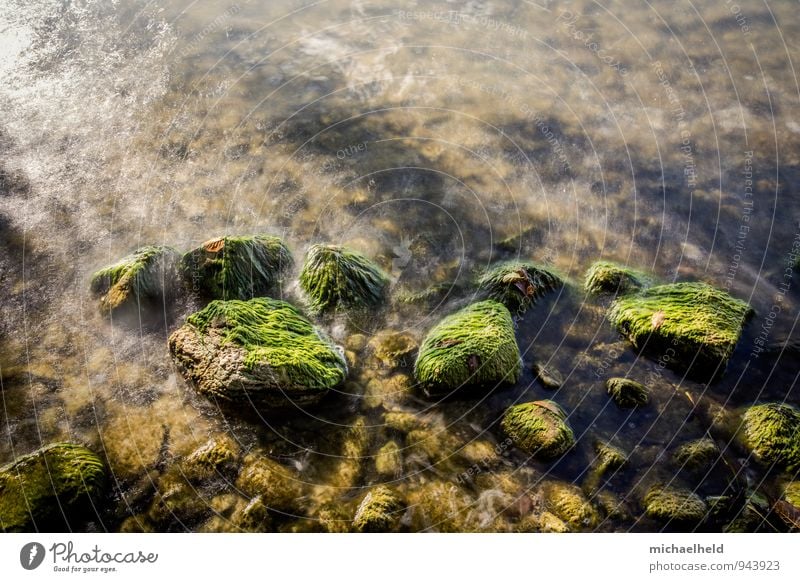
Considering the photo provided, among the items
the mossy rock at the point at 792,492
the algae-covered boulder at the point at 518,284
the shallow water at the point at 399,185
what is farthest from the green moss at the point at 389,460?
the mossy rock at the point at 792,492

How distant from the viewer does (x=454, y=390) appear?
26.6ft

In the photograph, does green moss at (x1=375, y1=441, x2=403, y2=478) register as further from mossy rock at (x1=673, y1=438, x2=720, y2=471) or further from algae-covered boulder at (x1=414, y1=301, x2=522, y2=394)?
mossy rock at (x1=673, y1=438, x2=720, y2=471)

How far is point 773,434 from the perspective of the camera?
7535mm

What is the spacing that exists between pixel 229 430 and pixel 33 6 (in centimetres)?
1321

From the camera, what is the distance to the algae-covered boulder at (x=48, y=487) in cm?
683

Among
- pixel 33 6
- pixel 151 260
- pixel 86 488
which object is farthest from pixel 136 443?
pixel 33 6

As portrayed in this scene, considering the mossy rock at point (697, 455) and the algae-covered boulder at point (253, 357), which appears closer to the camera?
the mossy rock at point (697, 455)

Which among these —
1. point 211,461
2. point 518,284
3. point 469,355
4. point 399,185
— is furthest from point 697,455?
point 399,185

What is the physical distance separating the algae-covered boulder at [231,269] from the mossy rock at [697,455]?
5.87 m

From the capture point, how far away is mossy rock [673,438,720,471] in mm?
7391

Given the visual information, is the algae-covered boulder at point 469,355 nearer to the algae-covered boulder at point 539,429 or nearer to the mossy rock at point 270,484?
the algae-covered boulder at point 539,429

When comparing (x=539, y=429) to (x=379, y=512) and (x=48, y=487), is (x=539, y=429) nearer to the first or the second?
(x=379, y=512)

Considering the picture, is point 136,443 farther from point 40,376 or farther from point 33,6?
point 33,6

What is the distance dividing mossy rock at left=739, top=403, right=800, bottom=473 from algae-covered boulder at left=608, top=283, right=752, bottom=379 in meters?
0.75
